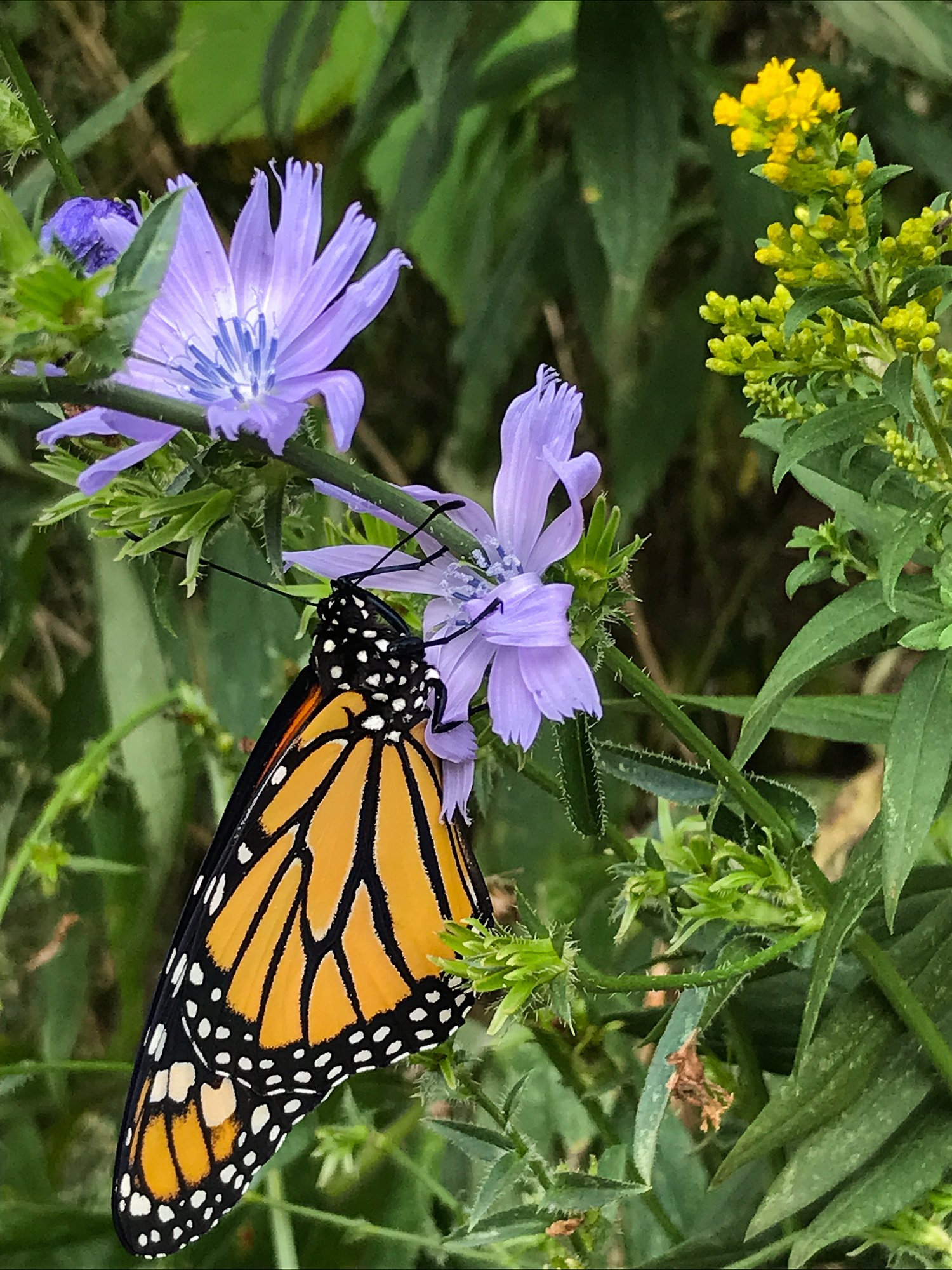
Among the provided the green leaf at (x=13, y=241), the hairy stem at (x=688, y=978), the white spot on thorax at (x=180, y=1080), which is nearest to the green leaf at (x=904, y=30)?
the hairy stem at (x=688, y=978)

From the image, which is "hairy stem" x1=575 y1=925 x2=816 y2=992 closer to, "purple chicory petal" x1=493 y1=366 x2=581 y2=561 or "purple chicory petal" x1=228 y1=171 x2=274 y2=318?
"purple chicory petal" x1=493 y1=366 x2=581 y2=561

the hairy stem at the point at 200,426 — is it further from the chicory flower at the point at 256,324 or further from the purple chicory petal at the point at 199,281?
the purple chicory petal at the point at 199,281

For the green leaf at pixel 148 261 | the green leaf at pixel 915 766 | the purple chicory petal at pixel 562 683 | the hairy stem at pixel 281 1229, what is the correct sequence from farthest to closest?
the hairy stem at pixel 281 1229 → the green leaf at pixel 915 766 → the purple chicory petal at pixel 562 683 → the green leaf at pixel 148 261

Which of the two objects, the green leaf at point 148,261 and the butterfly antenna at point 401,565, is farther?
the butterfly antenna at point 401,565

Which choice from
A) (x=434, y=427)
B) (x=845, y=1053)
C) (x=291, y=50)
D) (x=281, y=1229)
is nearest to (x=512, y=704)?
(x=845, y=1053)

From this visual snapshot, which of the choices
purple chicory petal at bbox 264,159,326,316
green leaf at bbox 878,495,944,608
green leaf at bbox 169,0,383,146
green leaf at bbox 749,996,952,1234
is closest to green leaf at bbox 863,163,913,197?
green leaf at bbox 878,495,944,608

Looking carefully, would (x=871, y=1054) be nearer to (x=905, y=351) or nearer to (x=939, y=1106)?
(x=939, y=1106)

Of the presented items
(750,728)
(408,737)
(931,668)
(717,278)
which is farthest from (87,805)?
(717,278)
